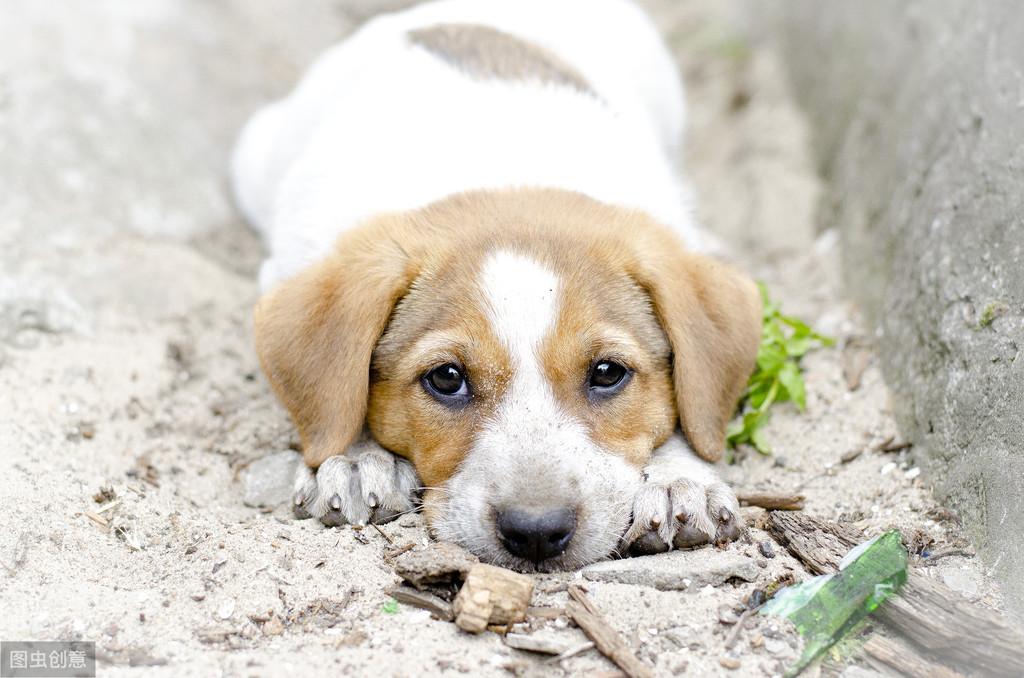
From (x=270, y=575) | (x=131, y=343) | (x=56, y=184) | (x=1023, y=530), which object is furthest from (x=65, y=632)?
(x=56, y=184)

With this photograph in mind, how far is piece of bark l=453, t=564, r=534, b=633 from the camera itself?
12.4 ft

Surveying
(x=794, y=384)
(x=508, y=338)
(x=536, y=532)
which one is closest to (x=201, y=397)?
(x=508, y=338)

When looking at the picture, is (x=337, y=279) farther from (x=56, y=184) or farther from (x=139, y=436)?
(x=56, y=184)

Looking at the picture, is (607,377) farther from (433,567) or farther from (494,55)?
(494,55)

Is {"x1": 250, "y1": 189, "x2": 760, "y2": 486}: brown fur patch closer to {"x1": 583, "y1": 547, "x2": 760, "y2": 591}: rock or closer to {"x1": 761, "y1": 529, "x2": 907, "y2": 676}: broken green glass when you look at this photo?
{"x1": 583, "y1": 547, "x2": 760, "y2": 591}: rock

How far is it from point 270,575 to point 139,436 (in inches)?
62.4

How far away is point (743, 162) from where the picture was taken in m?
8.77

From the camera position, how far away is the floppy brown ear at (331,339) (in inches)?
187

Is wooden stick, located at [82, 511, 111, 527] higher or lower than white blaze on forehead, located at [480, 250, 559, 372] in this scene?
lower

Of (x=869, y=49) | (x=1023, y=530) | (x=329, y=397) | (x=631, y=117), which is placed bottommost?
(x=329, y=397)

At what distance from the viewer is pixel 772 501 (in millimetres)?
4641

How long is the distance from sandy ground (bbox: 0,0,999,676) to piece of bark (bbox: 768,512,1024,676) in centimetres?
14

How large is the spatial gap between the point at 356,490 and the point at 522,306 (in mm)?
1057

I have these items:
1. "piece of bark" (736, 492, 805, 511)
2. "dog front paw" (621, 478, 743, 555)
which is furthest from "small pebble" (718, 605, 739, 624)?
"piece of bark" (736, 492, 805, 511)
